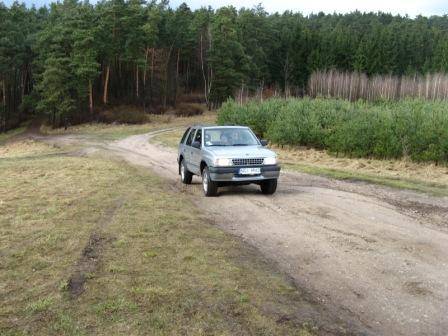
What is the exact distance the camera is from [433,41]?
106312mm

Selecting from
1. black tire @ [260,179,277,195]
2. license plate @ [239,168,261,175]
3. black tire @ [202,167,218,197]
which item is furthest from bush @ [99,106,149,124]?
license plate @ [239,168,261,175]

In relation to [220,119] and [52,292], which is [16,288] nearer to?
[52,292]

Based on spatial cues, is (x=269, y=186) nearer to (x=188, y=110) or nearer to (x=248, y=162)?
(x=248, y=162)

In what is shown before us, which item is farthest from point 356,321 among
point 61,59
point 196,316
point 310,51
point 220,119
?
point 310,51

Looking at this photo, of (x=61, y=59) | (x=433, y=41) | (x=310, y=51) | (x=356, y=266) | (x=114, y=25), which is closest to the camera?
(x=356, y=266)

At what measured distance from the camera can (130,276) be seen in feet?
22.0

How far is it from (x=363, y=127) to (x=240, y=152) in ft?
37.0

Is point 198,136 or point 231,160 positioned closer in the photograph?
point 231,160

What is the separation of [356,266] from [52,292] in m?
4.20

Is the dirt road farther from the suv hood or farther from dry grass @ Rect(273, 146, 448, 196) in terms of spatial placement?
dry grass @ Rect(273, 146, 448, 196)

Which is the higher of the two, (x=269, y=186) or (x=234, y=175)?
(x=234, y=175)

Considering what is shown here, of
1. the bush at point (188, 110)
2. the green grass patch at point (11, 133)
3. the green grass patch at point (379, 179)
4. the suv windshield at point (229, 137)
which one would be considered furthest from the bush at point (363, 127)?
the green grass patch at point (11, 133)

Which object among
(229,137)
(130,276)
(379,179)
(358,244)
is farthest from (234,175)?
(130,276)

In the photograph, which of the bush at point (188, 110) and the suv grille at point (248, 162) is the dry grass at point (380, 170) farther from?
the bush at point (188, 110)
